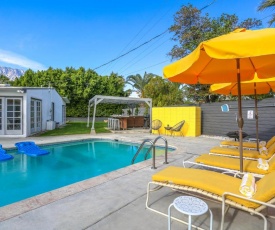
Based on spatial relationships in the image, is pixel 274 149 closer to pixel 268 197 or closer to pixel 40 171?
pixel 268 197

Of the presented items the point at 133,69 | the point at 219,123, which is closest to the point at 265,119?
the point at 219,123

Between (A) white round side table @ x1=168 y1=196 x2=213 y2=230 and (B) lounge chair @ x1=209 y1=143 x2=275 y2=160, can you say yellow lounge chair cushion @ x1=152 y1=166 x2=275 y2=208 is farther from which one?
(B) lounge chair @ x1=209 y1=143 x2=275 y2=160

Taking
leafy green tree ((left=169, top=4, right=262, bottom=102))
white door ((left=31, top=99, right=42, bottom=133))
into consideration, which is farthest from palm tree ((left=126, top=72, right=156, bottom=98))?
white door ((left=31, top=99, right=42, bottom=133))

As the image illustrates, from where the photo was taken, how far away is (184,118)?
12.6m

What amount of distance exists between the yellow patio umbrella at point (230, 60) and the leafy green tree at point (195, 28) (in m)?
11.6

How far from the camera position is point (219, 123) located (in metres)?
12.1

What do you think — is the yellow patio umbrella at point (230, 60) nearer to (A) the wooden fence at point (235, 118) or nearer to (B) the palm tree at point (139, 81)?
(A) the wooden fence at point (235, 118)

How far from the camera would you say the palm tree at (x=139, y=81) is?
29594mm

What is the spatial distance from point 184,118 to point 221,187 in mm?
10146

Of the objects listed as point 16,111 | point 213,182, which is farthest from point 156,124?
point 213,182

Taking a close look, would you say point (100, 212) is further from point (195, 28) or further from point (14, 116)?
point (195, 28)

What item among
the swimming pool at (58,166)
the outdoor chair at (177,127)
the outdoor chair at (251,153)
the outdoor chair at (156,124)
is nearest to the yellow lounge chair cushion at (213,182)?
the outdoor chair at (251,153)

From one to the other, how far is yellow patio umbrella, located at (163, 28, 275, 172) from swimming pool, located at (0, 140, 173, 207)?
431cm

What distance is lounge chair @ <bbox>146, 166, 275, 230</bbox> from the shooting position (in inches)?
90.8
